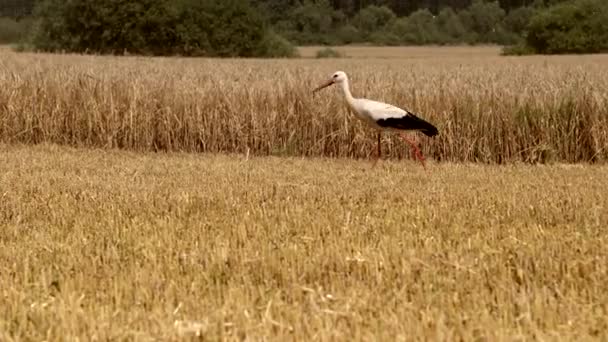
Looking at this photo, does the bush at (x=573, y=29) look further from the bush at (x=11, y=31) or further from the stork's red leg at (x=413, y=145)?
the stork's red leg at (x=413, y=145)

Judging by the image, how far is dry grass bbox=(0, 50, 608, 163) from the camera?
12.7m

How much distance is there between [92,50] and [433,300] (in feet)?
146

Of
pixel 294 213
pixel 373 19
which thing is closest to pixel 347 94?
pixel 294 213

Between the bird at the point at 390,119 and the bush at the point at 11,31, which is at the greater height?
the bird at the point at 390,119

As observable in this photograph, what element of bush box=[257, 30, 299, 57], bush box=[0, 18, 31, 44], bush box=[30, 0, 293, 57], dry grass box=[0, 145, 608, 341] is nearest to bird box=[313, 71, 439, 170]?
dry grass box=[0, 145, 608, 341]

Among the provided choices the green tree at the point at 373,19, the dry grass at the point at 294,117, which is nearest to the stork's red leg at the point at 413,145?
the dry grass at the point at 294,117

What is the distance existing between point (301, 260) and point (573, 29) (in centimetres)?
4906

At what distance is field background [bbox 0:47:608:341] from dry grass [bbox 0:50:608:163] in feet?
0.10

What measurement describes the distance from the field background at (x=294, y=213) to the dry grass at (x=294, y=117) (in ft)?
0.10

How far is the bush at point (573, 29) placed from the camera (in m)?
50.8

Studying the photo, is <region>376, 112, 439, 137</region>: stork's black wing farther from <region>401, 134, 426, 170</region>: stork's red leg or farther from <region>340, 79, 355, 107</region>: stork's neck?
<region>340, 79, 355, 107</region>: stork's neck

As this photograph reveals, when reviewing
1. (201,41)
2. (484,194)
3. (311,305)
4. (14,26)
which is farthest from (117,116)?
(14,26)

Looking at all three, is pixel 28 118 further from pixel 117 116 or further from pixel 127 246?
pixel 127 246

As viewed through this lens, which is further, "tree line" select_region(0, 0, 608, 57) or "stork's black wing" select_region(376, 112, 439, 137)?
"tree line" select_region(0, 0, 608, 57)
